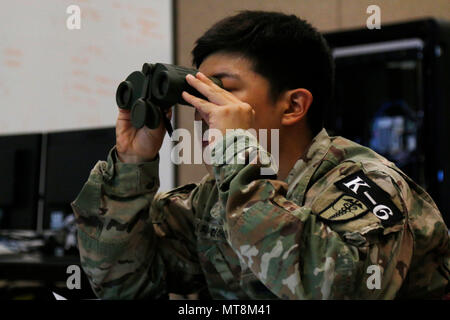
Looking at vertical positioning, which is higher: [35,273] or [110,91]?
[110,91]

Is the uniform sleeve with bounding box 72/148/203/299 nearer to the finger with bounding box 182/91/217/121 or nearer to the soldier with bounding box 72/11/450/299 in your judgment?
the soldier with bounding box 72/11/450/299

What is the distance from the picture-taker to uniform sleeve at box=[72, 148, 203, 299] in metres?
0.81

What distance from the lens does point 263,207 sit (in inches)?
24.3

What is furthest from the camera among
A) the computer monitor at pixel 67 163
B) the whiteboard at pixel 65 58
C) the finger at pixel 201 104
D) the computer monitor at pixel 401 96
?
the whiteboard at pixel 65 58

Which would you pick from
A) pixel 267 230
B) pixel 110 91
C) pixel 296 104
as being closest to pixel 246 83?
pixel 296 104

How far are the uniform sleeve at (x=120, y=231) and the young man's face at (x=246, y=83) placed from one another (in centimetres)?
18

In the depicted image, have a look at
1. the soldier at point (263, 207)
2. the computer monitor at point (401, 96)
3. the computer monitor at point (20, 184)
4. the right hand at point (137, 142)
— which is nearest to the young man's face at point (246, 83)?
the soldier at point (263, 207)

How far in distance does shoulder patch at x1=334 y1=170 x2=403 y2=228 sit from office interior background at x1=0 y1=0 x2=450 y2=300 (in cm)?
46

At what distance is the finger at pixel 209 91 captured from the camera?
71 centimetres

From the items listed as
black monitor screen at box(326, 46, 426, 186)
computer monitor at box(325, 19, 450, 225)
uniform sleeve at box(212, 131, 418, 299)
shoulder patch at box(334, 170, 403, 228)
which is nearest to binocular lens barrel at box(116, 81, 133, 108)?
uniform sleeve at box(212, 131, 418, 299)

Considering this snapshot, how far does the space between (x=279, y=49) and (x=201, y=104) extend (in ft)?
0.88

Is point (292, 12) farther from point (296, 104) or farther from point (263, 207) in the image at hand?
point (263, 207)

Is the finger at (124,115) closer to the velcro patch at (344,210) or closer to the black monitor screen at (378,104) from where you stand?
the velcro patch at (344,210)

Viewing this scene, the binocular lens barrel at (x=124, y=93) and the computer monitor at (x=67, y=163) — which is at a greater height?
the binocular lens barrel at (x=124, y=93)
